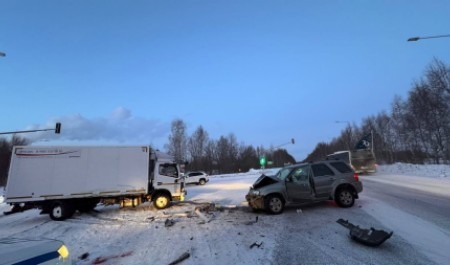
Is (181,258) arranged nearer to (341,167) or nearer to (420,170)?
(341,167)

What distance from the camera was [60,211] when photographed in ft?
49.2

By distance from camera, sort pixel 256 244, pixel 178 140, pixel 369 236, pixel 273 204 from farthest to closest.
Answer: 1. pixel 178 140
2. pixel 273 204
3. pixel 256 244
4. pixel 369 236

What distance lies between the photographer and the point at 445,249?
675 cm

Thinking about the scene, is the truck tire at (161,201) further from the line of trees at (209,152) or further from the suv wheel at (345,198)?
the line of trees at (209,152)

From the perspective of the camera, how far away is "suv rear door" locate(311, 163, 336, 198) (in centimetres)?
1273

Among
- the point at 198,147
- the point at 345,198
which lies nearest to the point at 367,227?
the point at 345,198

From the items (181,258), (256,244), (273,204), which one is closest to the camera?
(181,258)

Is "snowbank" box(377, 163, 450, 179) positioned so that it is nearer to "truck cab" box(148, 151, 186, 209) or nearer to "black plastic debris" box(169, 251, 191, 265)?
"truck cab" box(148, 151, 186, 209)

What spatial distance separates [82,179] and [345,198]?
1272 cm

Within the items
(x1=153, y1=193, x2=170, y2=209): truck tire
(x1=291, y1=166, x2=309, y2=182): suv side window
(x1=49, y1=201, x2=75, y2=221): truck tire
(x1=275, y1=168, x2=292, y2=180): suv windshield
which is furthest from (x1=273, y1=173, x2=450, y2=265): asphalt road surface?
(x1=49, y1=201, x2=75, y2=221): truck tire

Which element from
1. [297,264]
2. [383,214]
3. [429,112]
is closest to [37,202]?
[297,264]

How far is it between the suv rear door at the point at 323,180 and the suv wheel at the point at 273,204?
166 centimetres

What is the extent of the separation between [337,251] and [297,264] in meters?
1.31

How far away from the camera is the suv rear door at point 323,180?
41.8 ft
